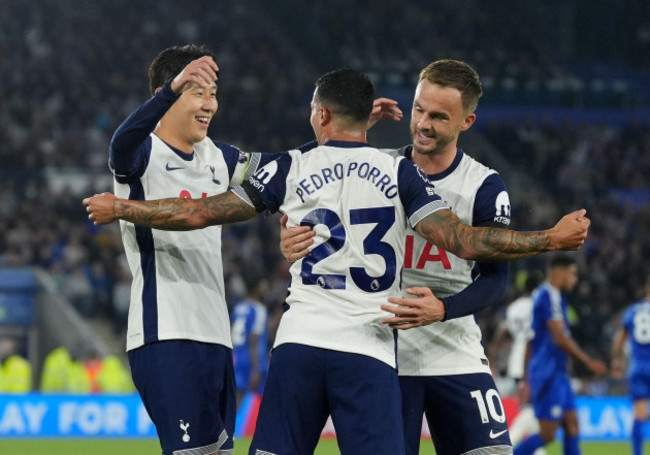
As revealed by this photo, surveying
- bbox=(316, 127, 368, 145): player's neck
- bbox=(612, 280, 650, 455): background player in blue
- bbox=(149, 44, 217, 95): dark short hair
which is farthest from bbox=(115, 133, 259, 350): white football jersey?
bbox=(612, 280, 650, 455): background player in blue

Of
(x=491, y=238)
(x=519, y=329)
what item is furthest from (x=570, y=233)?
(x=519, y=329)

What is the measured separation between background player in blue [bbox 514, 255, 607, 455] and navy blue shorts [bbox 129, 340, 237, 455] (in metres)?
5.43

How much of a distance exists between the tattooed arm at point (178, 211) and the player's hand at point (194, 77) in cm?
50

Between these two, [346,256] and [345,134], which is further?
[345,134]

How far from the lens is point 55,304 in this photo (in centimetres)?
1827

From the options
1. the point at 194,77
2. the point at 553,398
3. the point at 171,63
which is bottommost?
the point at 553,398

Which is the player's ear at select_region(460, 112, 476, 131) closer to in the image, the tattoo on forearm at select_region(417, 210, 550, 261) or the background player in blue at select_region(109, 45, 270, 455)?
the tattoo on forearm at select_region(417, 210, 550, 261)

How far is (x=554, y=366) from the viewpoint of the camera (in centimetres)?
1021

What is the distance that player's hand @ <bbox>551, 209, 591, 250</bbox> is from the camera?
444cm

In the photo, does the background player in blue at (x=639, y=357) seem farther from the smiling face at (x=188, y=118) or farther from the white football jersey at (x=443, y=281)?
the smiling face at (x=188, y=118)

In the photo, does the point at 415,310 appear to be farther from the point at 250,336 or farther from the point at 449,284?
the point at 250,336

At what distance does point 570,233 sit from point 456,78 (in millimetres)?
1139

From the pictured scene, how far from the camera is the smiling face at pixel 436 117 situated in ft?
17.0

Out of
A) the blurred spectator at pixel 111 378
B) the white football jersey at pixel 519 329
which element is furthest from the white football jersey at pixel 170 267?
the blurred spectator at pixel 111 378
